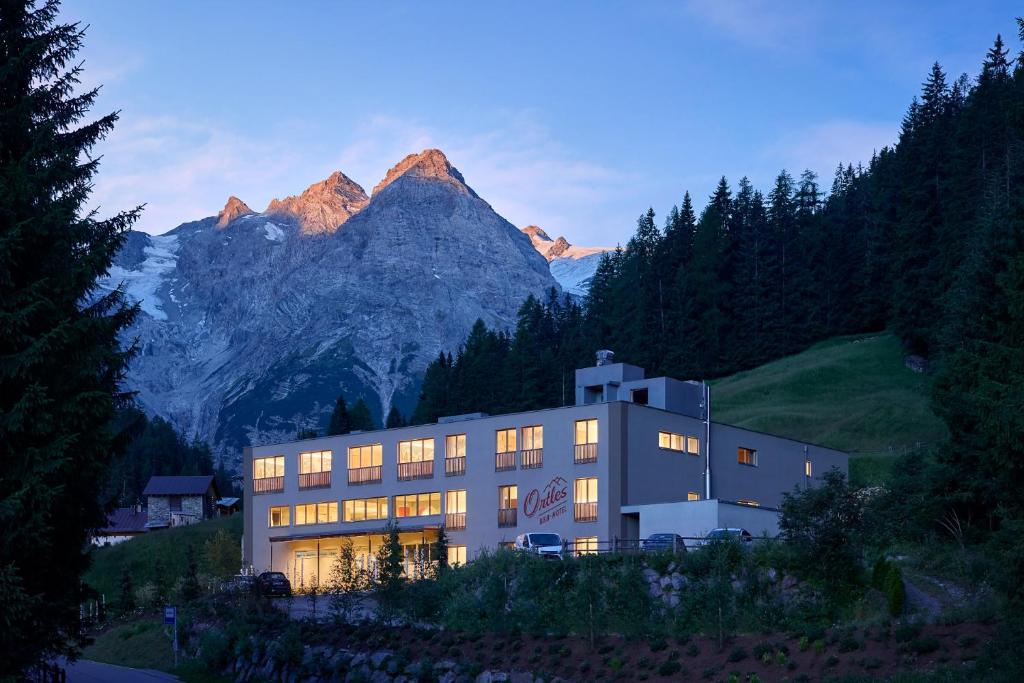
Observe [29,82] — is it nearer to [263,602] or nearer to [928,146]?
[263,602]

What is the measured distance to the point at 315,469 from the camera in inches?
2936

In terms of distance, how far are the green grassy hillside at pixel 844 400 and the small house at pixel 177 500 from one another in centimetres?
6376

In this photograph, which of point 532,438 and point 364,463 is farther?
point 364,463

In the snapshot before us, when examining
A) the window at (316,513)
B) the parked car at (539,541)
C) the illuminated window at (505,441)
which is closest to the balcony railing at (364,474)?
the window at (316,513)

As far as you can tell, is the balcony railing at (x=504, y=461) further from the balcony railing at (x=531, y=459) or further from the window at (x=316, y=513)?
the window at (x=316, y=513)

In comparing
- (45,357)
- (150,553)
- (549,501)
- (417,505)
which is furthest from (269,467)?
(45,357)

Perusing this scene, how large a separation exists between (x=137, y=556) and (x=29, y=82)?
8802cm

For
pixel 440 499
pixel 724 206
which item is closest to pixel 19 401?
pixel 440 499

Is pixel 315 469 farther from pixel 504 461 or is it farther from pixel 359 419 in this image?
pixel 359 419

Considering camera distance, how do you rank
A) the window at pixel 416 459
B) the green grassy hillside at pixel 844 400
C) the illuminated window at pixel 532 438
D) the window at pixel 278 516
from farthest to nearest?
the green grassy hillside at pixel 844 400 < the window at pixel 278 516 < the window at pixel 416 459 < the illuminated window at pixel 532 438

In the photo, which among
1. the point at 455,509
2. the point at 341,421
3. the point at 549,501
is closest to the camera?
the point at 549,501

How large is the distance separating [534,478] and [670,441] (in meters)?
7.77

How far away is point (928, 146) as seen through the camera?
114 meters

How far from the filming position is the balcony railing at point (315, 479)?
73750mm
